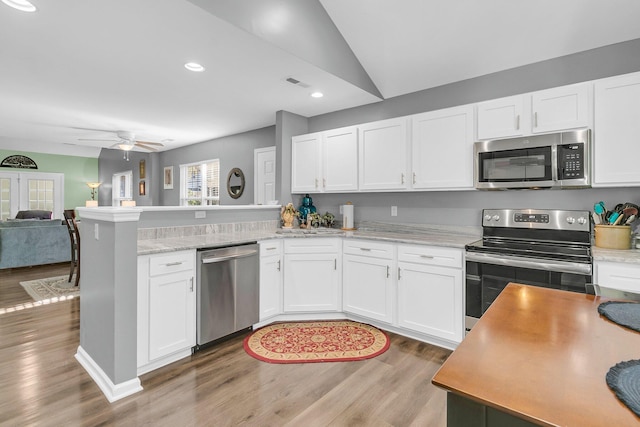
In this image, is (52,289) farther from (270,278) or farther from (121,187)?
(121,187)

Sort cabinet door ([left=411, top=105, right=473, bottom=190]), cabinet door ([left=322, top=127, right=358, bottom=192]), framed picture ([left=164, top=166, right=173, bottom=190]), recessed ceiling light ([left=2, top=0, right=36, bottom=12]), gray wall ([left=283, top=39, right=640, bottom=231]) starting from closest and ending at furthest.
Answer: recessed ceiling light ([left=2, top=0, right=36, bottom=12]) → gray wall ([left=283, top=39, right=640, bottom=231]) → cabinet door ([left=411, top=105, right=473, bottom=190]) → cabinet door ([left=322, top=127, right=358, bottom=192]) → framed picture ([left=164, top=166, right=173, bottom=190])

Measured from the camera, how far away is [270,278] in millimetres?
3262

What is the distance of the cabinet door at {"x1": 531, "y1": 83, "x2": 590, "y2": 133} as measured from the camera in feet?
7.88

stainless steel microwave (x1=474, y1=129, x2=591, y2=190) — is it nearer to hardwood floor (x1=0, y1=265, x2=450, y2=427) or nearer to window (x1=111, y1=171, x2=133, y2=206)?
hardwood floor (x1=0, y1=265, x2=450, y2=427)

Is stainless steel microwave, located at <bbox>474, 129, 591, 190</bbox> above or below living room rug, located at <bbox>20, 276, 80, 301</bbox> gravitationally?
above

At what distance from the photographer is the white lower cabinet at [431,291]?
2691 mm

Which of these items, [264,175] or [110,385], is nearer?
[110,385]

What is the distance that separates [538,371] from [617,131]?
2440 mm

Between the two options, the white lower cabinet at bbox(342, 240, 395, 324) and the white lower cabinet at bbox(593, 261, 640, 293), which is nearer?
the white lower cabinet at bbox(593, 261, 640, 293)

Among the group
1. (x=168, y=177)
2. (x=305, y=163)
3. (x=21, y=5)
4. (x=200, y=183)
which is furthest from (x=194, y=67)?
(x=168, y=177)

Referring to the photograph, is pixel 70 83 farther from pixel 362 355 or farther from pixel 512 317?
pixel 512 317

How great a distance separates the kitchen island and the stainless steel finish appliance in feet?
4.61

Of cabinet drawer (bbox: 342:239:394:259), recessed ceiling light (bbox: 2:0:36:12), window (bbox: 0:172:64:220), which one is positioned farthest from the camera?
window (bbox: 0:172:64:220)

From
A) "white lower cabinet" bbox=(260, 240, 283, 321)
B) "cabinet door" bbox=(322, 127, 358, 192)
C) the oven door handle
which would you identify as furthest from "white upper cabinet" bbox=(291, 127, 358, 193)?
the oven door handle
